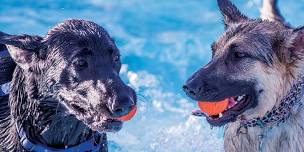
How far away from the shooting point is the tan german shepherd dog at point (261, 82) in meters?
5.66

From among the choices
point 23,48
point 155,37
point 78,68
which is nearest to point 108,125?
point 78,68

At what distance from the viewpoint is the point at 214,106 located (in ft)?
18.9

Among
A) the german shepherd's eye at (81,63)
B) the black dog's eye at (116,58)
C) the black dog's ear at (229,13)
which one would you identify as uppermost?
the black dog's ear at (229,13)

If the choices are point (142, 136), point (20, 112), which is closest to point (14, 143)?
point (20, 112)

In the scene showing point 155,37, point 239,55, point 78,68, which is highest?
point 239,55

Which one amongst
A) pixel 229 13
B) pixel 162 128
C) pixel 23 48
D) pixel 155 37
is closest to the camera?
pixel 23 48

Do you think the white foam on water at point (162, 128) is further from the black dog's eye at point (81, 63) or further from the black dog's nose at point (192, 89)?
the black dog's eye at point (81, 63)

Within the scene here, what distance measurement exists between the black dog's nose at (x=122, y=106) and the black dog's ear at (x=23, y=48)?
2.98 ft

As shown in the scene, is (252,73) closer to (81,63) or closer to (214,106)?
(214,106)

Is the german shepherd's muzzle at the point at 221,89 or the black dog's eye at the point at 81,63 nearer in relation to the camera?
the black dog's eye at the point at 81,63

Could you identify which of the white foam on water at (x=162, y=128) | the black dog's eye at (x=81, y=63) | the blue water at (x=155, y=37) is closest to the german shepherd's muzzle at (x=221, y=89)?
the black dog's eye at (x=81, y=63)

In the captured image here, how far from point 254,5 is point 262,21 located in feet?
27.9

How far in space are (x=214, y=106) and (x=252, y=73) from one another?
0.42 m

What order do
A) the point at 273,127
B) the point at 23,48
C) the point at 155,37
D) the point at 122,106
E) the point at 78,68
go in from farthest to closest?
the point at 155,37 → the point at 273,127 → the point at 23,48 → the point at 78,68 → the point at 122,106
